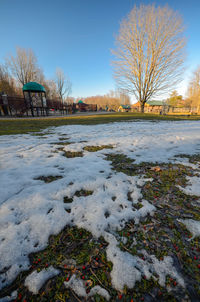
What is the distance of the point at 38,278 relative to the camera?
832 millimetres

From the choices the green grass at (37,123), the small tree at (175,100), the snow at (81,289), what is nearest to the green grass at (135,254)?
the snow at (81,289)

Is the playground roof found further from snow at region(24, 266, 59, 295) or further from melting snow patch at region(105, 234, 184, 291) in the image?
melting snow patch at region(105, 234, 184, 291)

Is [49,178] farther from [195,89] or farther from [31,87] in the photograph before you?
[195,89]

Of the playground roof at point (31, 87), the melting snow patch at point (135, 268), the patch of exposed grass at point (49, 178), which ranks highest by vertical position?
the playground roof at point (31, 87)

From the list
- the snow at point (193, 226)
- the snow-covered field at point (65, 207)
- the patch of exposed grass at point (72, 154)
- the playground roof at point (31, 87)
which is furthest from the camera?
the playground roof at point (31, 87)

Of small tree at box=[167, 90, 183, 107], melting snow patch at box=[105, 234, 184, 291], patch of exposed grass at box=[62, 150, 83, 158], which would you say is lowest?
melting snow patch at box=[105, 234, 184, 291]

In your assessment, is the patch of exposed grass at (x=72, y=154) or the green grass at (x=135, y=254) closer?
the green grass at (x=135, y=254)

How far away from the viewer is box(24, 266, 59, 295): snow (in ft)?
2.60

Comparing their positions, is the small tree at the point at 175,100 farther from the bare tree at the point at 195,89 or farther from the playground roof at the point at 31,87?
the playground roof at the point at 31,87

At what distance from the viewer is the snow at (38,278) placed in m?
0.79

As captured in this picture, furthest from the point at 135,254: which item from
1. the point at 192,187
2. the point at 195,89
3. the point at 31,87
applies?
the point at 195,89

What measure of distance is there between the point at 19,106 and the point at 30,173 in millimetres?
16378

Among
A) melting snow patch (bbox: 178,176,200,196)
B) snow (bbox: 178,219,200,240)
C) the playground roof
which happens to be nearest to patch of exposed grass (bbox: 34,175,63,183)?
snow (bbox: 178,219,200,240)

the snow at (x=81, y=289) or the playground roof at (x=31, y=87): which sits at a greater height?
the playground roof at (x=31, y=87)
